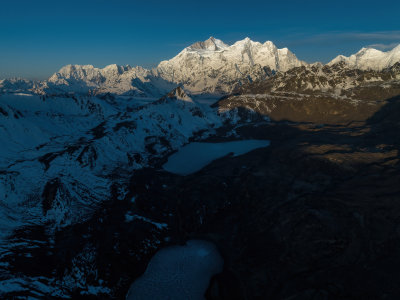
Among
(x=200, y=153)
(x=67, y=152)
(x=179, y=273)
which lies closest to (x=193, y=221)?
(x=179, y=273)

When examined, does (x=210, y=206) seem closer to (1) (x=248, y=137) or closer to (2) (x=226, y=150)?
(2) (x=226, y=150)

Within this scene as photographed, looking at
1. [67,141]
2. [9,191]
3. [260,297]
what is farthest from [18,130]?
[260,297]

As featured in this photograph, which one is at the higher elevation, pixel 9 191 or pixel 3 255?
pixel 9 191

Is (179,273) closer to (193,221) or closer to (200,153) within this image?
(193,221)

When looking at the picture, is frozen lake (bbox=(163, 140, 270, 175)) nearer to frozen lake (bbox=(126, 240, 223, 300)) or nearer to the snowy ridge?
the snowy ridge

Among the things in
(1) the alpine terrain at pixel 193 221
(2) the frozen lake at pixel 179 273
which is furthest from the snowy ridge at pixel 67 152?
(2) the frozen lake at pixel 179 273
